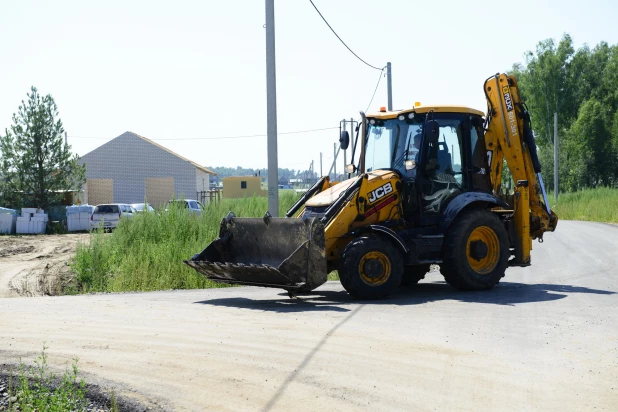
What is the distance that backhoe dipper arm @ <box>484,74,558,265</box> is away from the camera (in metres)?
13.9

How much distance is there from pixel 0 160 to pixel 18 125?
1954 millimetres

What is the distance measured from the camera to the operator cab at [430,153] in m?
13.1

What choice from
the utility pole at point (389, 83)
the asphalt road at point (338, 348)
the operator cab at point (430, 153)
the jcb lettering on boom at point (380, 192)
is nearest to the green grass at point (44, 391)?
the asphalt road at point (338, 348)

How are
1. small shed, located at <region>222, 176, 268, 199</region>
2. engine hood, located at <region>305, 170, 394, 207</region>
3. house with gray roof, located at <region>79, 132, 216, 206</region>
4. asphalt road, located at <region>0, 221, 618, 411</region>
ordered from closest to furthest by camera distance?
asphalt road, located at <region>0, 221, 618, 411</region> < engine hood, located at <region>305, 170, 394, 207</region> < house with gray roof, located at <region>79, 132, 216, 206</region> < small shed, located at <region>222, 176, 268, 199</region>

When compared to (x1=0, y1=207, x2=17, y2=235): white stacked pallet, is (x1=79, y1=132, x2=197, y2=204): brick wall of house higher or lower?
higher

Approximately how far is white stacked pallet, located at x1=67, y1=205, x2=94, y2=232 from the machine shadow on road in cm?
2893

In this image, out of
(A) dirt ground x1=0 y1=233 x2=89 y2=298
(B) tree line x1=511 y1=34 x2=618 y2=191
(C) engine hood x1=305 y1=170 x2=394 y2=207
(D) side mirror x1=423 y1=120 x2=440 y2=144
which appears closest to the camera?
(D) side mirror x1=423 y1=120 x2=440 y2=144

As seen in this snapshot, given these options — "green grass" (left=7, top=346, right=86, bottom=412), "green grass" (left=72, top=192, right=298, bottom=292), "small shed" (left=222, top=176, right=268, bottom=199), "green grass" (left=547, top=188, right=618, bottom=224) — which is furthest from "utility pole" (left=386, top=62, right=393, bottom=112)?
"small shed" (left=222, top=176, right=268, bottom=199)

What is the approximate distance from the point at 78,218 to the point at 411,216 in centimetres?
3072

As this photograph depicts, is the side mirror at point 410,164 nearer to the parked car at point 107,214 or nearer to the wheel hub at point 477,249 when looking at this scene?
the wheel hub at point 477,249

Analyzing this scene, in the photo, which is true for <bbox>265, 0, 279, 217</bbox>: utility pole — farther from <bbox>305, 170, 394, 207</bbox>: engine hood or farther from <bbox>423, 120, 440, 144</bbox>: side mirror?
<bbox>423, 120, 440, 144</bbox>: side mirror

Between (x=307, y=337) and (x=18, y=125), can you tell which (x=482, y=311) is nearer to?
(x=307, y=337)

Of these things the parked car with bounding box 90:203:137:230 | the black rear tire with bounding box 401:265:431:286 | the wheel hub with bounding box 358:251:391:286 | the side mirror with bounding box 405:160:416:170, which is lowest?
the black rear tire with bounding box 401:265:431:286

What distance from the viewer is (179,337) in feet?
29.5
